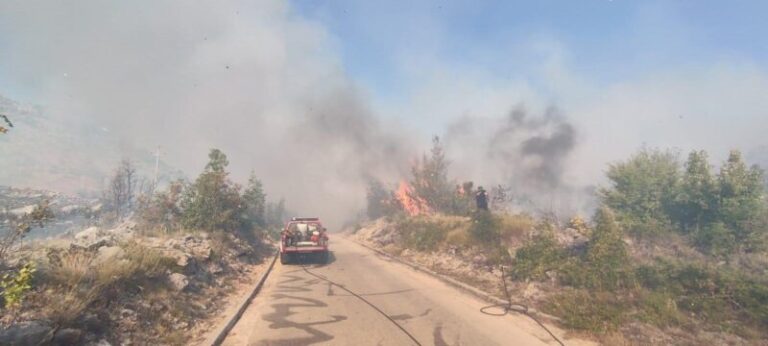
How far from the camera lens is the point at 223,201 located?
1775 cm

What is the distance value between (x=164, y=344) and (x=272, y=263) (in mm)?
10361

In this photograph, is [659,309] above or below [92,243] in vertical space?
below

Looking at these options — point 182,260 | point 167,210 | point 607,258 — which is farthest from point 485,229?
point 167,210

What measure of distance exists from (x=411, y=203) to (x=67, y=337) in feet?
83.2

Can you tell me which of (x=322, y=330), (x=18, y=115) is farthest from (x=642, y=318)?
(x=18, y=115)

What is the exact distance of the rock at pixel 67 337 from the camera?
4770 mm

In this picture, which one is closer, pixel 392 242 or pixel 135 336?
pixel 135 336

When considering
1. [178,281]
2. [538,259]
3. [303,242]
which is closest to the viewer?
[178,281]

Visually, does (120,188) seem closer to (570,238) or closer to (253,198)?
(253,198)

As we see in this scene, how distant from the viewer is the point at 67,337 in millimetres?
4855

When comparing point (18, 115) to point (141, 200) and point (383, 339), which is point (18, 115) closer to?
point (141, 200)

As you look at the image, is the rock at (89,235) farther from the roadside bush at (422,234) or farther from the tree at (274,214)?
the tree at (274,214)

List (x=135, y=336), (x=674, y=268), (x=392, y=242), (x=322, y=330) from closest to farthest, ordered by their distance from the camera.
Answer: (x=135, y=336) < (x=322, y=330) < (x=674, y=268) < (x=392, y=242)

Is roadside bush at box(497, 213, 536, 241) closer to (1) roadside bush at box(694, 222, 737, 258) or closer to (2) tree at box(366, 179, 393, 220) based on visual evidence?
(1) roadside bush at box(694, 222, 737, 258)
